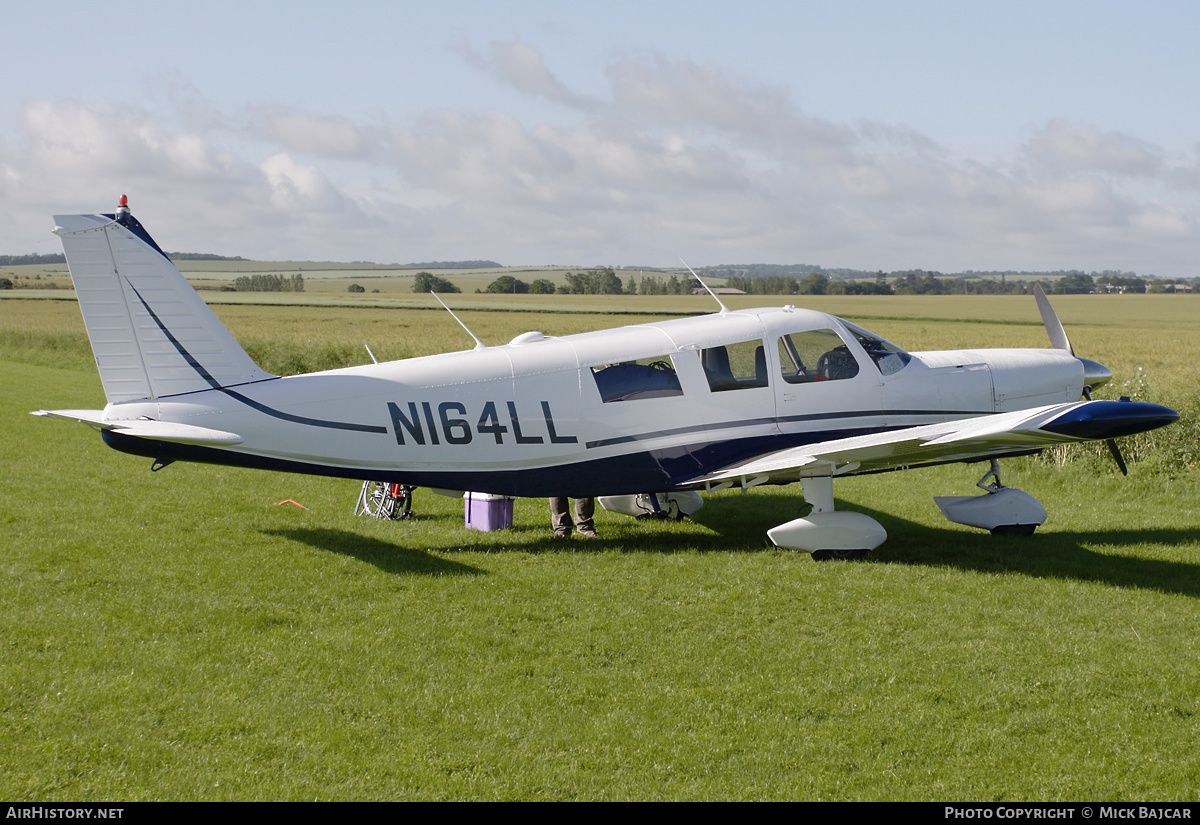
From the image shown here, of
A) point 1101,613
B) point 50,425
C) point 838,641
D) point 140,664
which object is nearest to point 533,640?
point 838,641

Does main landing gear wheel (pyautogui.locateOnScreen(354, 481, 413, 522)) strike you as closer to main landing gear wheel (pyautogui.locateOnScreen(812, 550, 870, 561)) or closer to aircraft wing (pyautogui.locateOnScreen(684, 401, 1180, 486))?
aircraft wing (pyautogui.locateOnScreen(684, 401, 1180, 486))

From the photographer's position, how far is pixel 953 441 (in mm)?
7574

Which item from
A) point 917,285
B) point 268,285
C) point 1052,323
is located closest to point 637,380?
point 1052,323

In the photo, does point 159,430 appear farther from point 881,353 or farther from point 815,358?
point 881,353

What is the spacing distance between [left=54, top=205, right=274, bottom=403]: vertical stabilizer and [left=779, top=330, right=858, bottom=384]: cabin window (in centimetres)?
510

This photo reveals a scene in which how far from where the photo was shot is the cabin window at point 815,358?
8766mm

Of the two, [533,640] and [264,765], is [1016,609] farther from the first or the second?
[264,765]

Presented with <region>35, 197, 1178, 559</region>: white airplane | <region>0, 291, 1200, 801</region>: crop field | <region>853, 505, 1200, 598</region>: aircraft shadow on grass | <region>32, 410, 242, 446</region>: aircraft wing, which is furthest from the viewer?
<region>853, 505, 1200, 598</region>: aircraft shadow on grass

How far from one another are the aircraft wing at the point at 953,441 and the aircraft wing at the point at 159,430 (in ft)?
13.8

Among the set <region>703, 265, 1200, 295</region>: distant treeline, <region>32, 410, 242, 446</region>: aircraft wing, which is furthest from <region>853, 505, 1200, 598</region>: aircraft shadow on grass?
<region>703, 265, 1200, 295</region>: distant treeline

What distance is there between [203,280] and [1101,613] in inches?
4590

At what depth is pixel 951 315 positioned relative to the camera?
70.1 meters

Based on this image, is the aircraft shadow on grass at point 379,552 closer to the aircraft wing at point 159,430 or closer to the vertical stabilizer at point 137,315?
the aircraft wing at point 159,430

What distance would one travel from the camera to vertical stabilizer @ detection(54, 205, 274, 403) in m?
7.36
